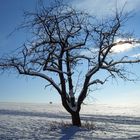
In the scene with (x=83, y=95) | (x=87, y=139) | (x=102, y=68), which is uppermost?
(x=102, y=68)

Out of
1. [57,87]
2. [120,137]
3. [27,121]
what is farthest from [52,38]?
[120,137]

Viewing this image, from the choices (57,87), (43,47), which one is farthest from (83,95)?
(43,47)

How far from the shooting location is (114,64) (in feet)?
73.4

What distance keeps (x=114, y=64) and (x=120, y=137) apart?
4997 millimetres

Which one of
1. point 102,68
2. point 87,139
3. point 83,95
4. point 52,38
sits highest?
point 52,38

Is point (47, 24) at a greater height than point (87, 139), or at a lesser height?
greater

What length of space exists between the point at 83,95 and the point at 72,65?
2547 millimetres

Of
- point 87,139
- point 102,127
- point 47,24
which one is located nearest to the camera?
point 87,139

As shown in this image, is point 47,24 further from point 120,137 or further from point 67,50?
point 120,137

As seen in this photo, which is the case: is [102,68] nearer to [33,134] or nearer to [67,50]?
[67,50]

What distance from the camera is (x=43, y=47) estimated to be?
2205 cm

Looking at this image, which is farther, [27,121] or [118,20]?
[27,121]

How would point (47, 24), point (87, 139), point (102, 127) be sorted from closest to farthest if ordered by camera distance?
point (87, 139)
point (47, 24)
point (102, 127)

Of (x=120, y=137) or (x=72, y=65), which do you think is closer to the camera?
(x=120, y=137)
